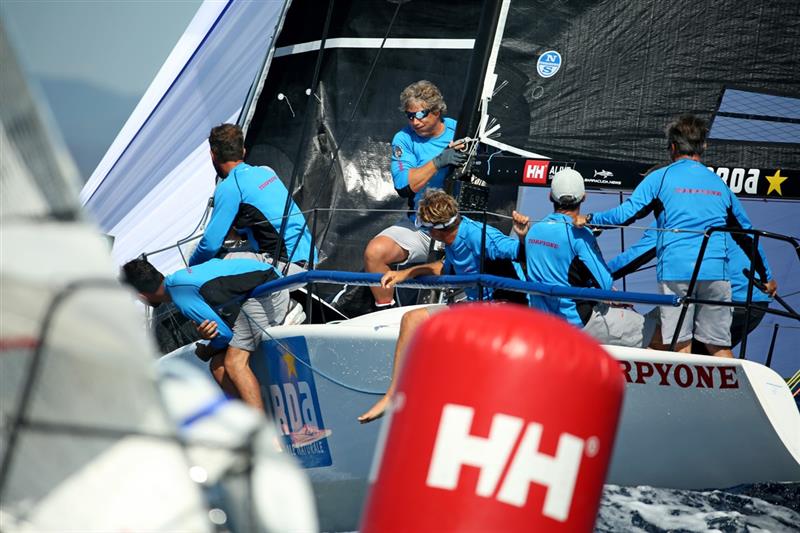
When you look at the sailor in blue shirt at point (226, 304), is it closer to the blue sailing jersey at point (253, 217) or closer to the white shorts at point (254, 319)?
the white shorts at point (254, 319)

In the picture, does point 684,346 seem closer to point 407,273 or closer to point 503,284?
point 503,284

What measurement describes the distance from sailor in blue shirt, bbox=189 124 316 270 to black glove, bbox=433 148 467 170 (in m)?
0.53

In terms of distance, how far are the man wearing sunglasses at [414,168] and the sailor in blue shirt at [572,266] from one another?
1.63 ft

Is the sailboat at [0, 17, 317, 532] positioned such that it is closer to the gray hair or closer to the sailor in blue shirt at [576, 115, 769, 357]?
the sailor in blue shirt at [576, 115, 769, 357]

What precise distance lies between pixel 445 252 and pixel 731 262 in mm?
936

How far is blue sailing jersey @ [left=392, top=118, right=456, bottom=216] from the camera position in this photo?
4.15 metres

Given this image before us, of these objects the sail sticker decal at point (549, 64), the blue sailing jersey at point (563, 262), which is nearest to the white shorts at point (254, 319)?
the blue sailing jersey at point (563, 262)

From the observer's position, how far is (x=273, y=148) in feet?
19.9

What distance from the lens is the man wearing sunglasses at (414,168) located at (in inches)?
155

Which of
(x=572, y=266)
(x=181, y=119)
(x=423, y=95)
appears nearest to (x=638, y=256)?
(x=572, y=266)

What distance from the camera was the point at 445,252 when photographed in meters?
3.83

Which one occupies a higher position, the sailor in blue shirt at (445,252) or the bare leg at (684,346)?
the sailor in blue shirt at (445,252)

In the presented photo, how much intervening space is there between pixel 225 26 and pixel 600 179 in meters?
3.32

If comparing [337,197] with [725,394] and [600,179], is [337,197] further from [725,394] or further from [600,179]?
[725,394]
